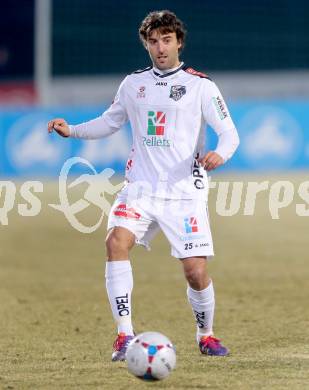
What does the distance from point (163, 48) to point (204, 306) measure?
1896 mm

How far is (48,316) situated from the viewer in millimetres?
10336

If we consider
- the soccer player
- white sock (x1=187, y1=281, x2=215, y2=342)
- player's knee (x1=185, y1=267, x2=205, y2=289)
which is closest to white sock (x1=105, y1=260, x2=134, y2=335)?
the soccer player

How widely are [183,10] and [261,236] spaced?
2333 cm

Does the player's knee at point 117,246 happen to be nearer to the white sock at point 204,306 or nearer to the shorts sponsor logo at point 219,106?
the white sock at point 204,306

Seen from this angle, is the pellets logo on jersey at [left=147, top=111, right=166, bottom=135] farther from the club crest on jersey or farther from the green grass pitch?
the green grass pitch

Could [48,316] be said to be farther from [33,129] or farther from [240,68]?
[240,68]

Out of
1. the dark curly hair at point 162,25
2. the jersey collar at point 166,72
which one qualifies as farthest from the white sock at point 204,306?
the dark curly hair at point 162,25

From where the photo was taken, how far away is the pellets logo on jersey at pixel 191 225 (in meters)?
7.71

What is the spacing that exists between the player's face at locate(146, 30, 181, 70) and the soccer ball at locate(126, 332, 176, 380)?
2.06 meters

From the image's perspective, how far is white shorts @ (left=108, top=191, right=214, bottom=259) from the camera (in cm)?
770

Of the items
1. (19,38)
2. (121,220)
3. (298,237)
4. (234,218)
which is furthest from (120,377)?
(19,38)

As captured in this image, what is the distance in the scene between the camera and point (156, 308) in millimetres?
10680

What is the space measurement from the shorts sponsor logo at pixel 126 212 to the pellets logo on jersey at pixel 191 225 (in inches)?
13.5

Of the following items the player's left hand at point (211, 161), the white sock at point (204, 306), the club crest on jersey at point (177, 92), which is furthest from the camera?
the white sock at point (204, 306)
